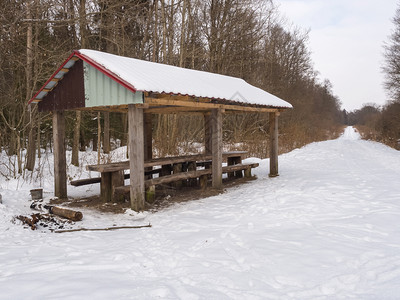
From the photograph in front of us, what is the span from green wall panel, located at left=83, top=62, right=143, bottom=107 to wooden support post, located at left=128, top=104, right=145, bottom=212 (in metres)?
0.24

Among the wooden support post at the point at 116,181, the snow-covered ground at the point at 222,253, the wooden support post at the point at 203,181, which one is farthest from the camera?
the wooden support post at the point at 203,181

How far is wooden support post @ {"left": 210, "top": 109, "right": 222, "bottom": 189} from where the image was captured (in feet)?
25.0

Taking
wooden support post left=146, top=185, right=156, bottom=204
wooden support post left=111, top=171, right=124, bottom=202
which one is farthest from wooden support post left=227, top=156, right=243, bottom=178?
wooden support post left=111, top=171, right=124, bottom=202

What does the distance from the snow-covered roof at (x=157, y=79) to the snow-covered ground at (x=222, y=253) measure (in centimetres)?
245

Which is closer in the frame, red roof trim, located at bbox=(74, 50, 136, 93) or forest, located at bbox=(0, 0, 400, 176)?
red roof trim, located at bbox=(74, 50, 136, 93)

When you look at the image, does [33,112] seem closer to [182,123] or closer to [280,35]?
[182,123]

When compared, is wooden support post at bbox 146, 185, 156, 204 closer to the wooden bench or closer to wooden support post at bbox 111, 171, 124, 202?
the wooden bench

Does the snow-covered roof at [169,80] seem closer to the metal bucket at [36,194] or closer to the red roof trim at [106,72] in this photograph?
the red roof trim at [106,72]

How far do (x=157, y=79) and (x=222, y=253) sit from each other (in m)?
3.78

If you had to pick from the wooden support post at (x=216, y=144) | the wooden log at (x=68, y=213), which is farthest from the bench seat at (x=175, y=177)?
the wooden log at (x=68, y=213)

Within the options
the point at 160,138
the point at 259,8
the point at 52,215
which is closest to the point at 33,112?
the point at 160,138

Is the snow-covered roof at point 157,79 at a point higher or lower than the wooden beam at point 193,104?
higher

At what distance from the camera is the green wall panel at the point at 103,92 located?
559 cm

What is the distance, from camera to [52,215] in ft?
18.7
